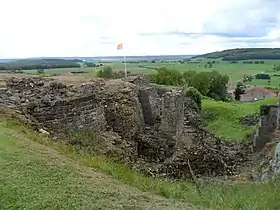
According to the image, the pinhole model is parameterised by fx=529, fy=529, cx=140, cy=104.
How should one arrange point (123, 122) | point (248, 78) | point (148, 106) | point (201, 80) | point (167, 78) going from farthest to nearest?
point (248, 78)
point (201, 80)
point (167, 78)
point (148, 106)
point (123, 122)

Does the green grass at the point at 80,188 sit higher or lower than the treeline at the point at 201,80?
higher

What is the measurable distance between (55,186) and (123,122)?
851 centimetres

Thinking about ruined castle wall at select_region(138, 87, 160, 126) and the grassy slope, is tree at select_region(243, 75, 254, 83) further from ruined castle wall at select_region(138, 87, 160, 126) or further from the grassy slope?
the grassy slope

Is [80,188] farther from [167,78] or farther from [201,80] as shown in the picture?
[201,80]

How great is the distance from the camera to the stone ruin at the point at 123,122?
13016 mm

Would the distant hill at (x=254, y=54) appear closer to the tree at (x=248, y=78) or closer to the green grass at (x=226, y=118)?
the tree at (x=248, y=78)

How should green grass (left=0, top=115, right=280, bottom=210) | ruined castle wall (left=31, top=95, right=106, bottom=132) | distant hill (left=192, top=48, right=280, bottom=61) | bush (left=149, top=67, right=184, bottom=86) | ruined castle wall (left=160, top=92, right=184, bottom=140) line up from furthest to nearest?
distant hill (left=192, top=48, right=280, bottom=61)
bush (left=149, top=67, right=184, bottom=86)
ruined castle wall (left=160, top=92, right=184, bottom=140)
ruined castle wall (left=31, top=95, right=106, bottom=132)
green grass (left=0, top=115, right=280, bottom=210)

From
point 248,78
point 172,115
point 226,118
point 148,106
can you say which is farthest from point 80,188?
point 248,78

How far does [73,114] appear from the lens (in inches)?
529

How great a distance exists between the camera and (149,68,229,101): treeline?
218 ft

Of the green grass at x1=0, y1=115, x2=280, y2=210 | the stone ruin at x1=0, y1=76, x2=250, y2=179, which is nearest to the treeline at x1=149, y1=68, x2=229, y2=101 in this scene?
the stone ruin at x1=0, y1=76, x2=250, y2=179

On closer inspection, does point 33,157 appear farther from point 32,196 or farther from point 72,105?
point 72,105

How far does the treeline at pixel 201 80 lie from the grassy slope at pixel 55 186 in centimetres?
5510

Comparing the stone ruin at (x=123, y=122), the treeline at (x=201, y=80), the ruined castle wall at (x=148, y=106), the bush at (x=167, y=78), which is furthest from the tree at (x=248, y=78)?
the ruined castle wall at (x=148, y=106)
